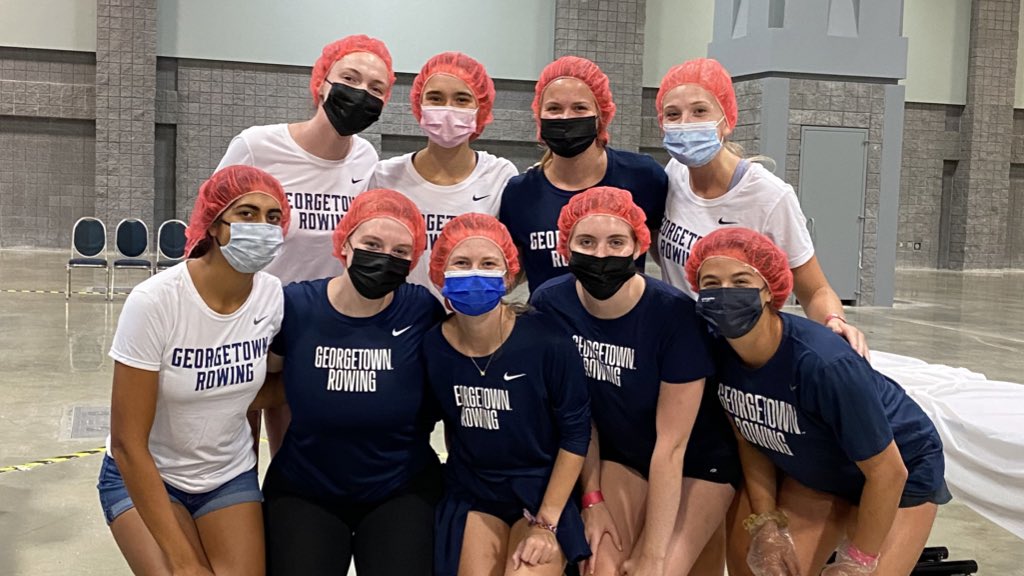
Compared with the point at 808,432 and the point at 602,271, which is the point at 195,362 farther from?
the point at 808,432

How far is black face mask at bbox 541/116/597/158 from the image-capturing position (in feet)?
11.5

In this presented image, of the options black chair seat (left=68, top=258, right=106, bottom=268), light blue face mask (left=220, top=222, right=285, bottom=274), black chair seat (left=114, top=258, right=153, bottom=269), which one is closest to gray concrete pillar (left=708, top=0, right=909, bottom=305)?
black chair seat (left=114, top=258, right=153, bottom=269)

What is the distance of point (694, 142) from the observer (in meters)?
3.44

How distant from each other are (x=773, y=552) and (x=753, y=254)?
1.01m

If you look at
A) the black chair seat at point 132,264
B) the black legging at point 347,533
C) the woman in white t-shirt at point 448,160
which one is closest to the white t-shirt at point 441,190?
the woman in white t-shirt at point 448,160

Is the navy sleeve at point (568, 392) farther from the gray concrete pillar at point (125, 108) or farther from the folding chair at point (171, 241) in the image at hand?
the gray concrete pillar at point (125, 108)

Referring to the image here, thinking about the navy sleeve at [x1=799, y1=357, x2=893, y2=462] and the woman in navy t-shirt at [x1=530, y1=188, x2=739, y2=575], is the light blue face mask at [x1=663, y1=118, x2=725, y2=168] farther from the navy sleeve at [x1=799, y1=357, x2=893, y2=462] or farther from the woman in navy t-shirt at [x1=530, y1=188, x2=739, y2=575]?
the navy sleeve at [x1=799, y1=357, x2=893, y2=462]

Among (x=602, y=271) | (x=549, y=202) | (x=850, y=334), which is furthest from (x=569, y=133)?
(x=850, y=334)

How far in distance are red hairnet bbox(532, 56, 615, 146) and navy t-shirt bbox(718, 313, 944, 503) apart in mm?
997

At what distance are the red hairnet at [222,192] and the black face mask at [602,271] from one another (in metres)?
0.95

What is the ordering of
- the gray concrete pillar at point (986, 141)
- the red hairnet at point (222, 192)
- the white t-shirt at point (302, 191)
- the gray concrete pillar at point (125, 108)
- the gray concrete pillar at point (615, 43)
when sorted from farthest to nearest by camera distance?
the gray concrete pillar at point (986, 141) < the gray concrete pillar at point (615, 43) < the gray concrete pillar at point (125, 108) < the white t-shirt at point (302, 191) < the red hairnet at point (222, 192)

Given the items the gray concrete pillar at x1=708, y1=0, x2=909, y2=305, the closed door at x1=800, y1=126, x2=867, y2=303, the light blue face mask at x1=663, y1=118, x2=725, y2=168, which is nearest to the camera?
the light blue face mask at x1=663, y1=118, x2=725, y2=168

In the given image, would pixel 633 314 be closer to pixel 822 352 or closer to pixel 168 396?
pixel 822 352

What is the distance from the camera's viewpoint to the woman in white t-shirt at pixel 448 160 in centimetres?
365
